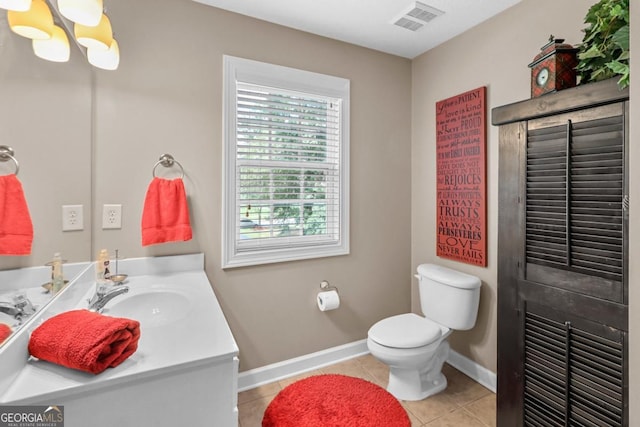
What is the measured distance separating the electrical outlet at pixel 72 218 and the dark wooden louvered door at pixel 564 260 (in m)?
1.99

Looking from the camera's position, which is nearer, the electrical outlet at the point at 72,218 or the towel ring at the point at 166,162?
the electrical outlet at the point at 72,218

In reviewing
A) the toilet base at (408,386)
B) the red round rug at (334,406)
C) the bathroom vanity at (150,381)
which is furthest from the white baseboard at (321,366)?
the bathroom vanity at (150,381)

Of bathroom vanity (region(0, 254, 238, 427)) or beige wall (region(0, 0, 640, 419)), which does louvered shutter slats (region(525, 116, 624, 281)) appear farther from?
bathroom vanity (region(0, 254, 238, 427))

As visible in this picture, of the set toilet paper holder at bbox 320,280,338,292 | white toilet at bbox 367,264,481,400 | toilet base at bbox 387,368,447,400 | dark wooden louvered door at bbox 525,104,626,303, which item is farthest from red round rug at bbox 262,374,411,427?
dark wooden louvered door at bbox 525,104,626,303

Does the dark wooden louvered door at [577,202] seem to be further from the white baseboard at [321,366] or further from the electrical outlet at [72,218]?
the electrical outlet at [72,218]

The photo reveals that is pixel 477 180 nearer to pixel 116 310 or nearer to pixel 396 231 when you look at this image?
pixel 396 231

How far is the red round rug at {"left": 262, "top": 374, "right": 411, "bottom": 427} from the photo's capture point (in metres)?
1.77

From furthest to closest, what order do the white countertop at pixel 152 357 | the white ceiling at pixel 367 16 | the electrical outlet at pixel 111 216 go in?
the white ceiling at pixel 367 16
the electrical outlet at pixel 111 216
the white countertop at pixel 152 357

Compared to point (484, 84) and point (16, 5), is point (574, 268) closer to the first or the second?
point (484, 84)

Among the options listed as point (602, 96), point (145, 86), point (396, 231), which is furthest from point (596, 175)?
point (145, 86)

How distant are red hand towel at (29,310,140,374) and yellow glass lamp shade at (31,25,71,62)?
0.93m

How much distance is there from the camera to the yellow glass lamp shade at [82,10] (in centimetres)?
106

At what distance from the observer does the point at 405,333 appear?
76.7 inches

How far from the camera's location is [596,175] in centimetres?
119
